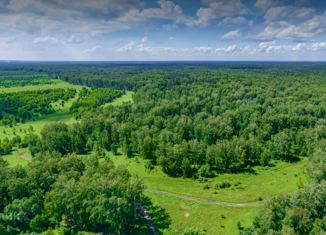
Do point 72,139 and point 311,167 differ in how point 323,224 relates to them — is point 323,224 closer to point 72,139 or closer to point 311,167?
point 311,167

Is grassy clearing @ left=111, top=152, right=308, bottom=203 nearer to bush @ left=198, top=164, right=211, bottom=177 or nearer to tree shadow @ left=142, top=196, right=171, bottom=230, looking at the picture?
bush @ left=198, top=164, right=211, bottom=177

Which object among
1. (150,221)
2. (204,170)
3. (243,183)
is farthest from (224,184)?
(150,221)

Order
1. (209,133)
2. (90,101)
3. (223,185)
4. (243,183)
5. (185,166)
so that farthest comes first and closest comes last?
(90,101) → (209,133) → (185,166) → (243,183) → (223,185)

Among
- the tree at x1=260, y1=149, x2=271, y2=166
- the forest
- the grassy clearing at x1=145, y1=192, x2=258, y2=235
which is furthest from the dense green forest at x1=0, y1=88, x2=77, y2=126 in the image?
the tree at x1=260, y1=149, x2=271, y2=166

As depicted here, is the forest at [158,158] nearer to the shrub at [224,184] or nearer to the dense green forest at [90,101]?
the dense green forest at [90,101]

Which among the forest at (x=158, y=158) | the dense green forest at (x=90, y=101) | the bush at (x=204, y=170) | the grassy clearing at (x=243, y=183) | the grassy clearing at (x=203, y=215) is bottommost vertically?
the grassy clearing at (x=203, y=215)

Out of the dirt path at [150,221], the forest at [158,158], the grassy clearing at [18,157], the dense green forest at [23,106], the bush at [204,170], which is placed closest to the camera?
the forest at [158,158]

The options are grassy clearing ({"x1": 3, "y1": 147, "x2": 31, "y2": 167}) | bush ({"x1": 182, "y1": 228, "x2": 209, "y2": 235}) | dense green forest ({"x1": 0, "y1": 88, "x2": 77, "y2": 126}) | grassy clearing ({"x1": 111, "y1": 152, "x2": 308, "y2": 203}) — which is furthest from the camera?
dense green forest ({"x1": 0, "y1": 88, "x2": 77, "y2": 126})

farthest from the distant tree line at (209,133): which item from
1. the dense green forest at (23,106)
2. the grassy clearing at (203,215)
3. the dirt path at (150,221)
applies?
the dense green forest at (23,106)

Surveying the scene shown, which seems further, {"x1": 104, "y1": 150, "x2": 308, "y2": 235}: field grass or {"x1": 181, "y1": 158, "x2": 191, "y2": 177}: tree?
{"x1": 181, "y1": 158, "x2": 191, "y2": 177}: tree

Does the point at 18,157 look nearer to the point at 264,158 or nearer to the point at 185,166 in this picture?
the point at 185,166

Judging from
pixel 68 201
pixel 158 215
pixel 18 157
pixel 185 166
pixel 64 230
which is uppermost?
pixel 68 201

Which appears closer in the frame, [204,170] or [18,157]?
[204,170]
